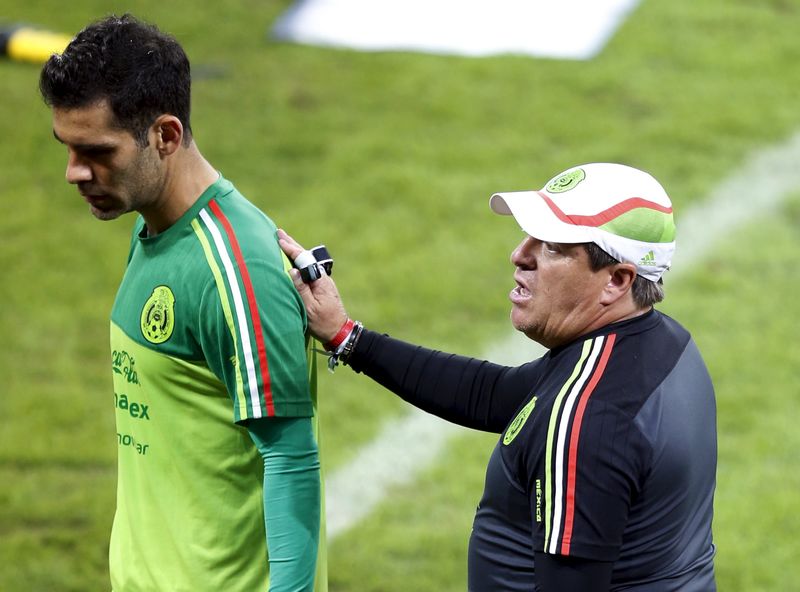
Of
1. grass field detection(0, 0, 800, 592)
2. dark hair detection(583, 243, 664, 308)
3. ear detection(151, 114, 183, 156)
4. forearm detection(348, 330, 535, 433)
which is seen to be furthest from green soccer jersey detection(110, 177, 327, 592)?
grass field detection(0, 0, 800, 592)

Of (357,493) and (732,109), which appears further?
(732,109)

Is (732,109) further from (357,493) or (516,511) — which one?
(516,511)

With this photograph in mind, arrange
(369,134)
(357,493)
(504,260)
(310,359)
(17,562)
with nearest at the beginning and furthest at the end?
1. (310,359)
2. (17,562)
3. (357,493)
4. (504,260)
5. (369,134)

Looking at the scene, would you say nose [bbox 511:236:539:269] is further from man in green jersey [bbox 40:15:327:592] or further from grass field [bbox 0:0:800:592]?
grass field [bbox 0:0:800:592]

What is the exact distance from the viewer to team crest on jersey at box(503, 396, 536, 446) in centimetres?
236

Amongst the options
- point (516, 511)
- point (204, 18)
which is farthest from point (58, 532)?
point (204, 18)

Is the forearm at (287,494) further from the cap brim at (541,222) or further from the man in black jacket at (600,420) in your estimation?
the cap brim at (541,222)

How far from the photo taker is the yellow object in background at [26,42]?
829 centimetres

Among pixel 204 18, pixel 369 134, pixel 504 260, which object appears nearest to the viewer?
pixel 504 260

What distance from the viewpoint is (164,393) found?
2461 millimetres

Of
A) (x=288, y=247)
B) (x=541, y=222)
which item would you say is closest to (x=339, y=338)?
(x=288, y=247)

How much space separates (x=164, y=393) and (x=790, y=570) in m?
3.02

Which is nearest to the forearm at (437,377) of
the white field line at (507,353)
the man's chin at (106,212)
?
the man's chin at (106,212)

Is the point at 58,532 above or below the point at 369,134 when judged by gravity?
below
